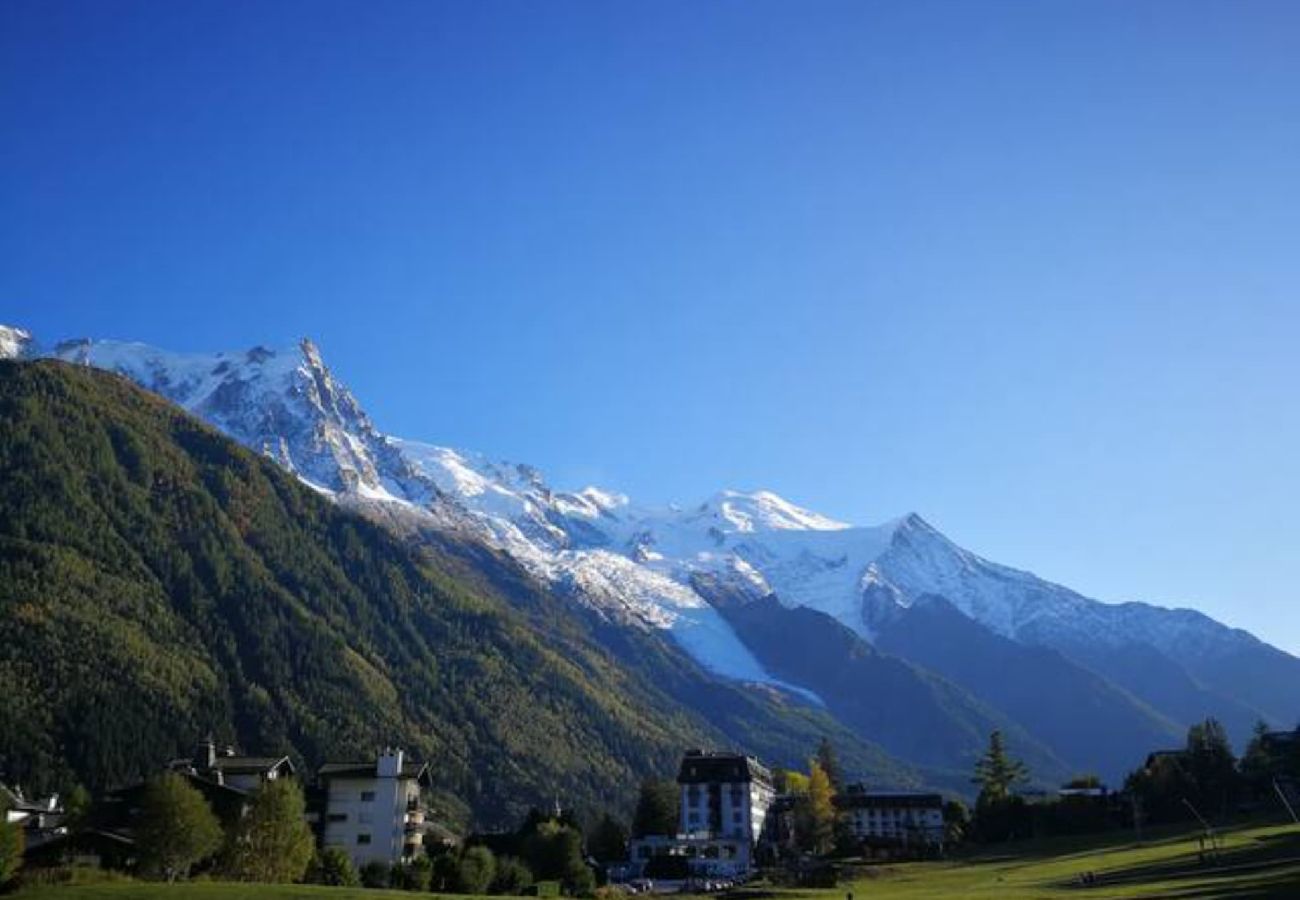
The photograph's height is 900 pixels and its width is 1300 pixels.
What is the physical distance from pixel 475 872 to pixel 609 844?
70.8 meters

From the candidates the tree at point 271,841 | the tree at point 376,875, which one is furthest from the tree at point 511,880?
the tree at point 271,841

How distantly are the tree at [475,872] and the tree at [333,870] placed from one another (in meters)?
8.30

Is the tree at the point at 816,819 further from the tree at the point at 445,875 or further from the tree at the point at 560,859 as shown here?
the tree at the point at 445,875

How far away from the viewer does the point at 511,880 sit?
107875mm

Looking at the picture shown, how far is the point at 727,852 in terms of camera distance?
167 metres

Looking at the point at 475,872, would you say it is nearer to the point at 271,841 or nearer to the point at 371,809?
the point at 271,841

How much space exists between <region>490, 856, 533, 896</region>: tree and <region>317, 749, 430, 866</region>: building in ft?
97.5

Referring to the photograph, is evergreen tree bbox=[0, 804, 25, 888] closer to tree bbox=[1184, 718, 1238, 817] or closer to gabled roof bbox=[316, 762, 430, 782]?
gabled roof bbox=[316, 762, 430, 782]

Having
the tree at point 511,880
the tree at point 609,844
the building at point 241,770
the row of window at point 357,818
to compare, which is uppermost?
the building at point 241,770

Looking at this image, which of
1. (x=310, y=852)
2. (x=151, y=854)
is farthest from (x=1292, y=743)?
(x=151, y=854)

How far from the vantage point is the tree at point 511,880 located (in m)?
107

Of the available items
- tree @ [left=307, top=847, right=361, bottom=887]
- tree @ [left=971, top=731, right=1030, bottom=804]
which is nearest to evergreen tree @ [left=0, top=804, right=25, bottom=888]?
tree @ [left=307, top=847, right=361, bottom=887]

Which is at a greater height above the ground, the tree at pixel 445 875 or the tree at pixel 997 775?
the tree at pixel 997 775

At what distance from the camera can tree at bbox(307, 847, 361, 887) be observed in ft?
320
